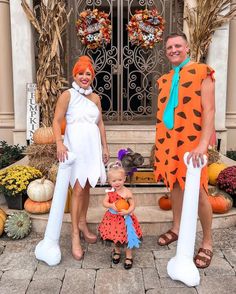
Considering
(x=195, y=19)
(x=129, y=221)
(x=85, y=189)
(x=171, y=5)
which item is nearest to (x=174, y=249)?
(x=129, y=221)

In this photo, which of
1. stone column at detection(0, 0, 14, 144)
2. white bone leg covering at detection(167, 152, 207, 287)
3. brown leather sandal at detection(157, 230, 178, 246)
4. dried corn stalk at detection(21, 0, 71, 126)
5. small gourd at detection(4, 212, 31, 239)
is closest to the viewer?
white bone leg covering at detection(167, 152, 207, 287)

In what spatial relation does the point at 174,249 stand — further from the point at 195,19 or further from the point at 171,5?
the point at 171,5

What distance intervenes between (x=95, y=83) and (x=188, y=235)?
4658 mm

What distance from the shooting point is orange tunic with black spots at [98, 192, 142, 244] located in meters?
3.00

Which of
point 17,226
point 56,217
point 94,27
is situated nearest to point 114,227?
point 56,217

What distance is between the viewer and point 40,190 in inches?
151

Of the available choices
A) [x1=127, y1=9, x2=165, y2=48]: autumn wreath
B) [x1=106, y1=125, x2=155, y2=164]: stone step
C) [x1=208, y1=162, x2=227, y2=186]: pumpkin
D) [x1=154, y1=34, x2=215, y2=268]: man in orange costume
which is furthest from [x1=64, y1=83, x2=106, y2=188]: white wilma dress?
[x1=127, y1=9, x2=165, y2=48]: autumn wreath

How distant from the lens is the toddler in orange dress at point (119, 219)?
3.00 m

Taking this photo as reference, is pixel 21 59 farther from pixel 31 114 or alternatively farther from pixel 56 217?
pixel 56 217

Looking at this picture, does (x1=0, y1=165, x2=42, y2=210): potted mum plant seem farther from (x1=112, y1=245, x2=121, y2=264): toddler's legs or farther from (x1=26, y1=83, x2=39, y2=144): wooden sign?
(x1=26, y1=83, x2=39, y2=144): wooden sign

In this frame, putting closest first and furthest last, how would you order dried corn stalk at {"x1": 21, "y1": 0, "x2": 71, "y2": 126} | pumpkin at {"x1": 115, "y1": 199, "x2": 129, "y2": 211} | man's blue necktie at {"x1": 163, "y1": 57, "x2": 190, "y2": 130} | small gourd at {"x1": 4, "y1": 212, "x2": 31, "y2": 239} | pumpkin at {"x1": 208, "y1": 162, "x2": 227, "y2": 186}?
man's blue necktie at {"x1": 163, "y1": 57, "x2": 190, "y2": 130}, pumpkin at {"x1": 115, "y1": 199, "x2": 129, "y2": 211}, small gourd at {"x1": 4, "y1": 212, "x2": 31, "y2": 239}, pumpkin at {"x1": 208, "y1": 162, "x2": 227, "y2": 186}, dried corn stalk at {"x1": 21, "y1": 0, "x2": 71, "y2": 126}

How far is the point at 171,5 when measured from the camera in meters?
6.61

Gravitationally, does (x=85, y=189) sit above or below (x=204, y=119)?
below

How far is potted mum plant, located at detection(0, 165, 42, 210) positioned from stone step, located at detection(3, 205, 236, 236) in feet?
0.43
